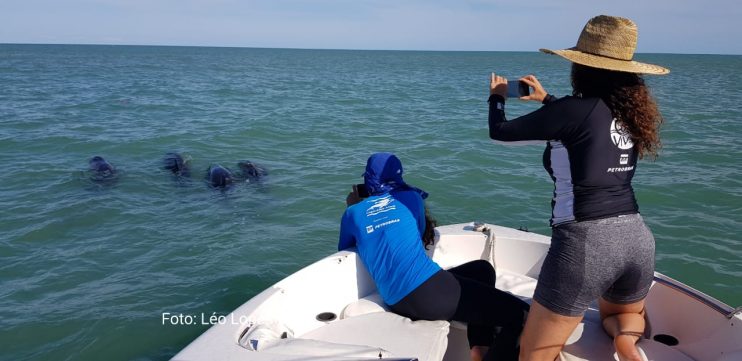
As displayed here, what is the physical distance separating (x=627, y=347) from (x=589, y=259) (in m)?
0.87

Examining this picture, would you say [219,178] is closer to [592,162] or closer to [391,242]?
[391,242]

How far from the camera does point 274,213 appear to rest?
956cm

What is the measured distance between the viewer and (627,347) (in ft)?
10.8

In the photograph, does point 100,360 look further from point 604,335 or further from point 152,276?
point 604,335

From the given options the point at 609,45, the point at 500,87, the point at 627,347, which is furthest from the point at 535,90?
the point at 627,347

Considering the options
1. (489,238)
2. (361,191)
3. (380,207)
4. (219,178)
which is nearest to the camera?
(380,207)

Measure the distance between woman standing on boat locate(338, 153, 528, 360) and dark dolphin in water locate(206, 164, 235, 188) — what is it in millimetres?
6928

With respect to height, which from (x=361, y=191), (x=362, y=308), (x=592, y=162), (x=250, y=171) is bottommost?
(x=250, y=171)

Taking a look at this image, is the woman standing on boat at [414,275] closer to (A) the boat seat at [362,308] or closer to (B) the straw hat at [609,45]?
(A) the boat seat at [362,308]

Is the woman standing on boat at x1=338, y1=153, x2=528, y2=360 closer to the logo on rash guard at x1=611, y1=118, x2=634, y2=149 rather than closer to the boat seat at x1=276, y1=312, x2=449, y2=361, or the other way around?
the boat seat at x1=276, y1=312, x2=449, y2=361

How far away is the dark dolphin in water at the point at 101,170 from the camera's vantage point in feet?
36.9

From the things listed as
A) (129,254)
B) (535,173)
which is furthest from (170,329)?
(535,173)

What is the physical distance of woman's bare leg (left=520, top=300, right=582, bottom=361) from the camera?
293 cm

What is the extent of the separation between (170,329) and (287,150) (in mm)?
9001
